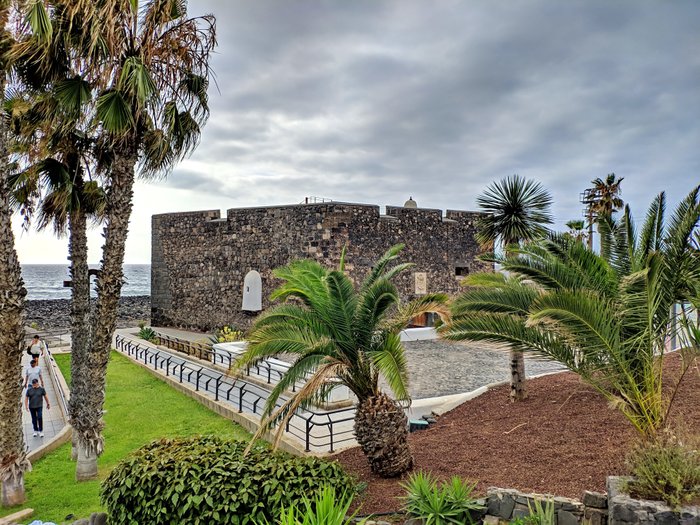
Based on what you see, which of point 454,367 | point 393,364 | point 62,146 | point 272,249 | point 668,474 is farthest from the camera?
point 272,249

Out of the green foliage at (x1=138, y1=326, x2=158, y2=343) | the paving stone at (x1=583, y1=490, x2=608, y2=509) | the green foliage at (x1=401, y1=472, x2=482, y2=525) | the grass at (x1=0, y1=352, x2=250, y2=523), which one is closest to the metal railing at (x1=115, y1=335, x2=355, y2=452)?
the grass at (x1=0, y1=352, x2=250, y2=523)

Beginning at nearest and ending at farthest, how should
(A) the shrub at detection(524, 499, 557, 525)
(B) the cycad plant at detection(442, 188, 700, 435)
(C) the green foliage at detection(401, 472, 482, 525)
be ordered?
(A) the shrub at detection(524, 499, 557, 525)
(C) the green foliage at detection(401, 472, 482, 525)
(B) the cycad plant at detection(442, 188, 700, 435)

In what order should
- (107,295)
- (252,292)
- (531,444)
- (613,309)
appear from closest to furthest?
(613,309), (531,444), (107,295), (252,292)

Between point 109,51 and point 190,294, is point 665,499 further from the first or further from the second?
point 190,294

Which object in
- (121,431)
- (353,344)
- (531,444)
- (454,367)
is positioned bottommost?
(121,431)

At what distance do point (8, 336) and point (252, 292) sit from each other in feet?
47.6

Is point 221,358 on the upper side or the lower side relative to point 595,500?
lower

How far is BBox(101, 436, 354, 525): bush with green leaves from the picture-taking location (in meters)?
4.93

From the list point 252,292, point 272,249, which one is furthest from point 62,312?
point 272,249

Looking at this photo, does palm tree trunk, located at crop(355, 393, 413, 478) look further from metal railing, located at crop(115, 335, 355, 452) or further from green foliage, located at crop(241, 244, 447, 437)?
metal railing, located at crop(115, 335, 355, 452)

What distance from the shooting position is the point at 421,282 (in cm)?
2106

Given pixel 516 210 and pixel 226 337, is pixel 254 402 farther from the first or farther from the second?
pixel 226 337

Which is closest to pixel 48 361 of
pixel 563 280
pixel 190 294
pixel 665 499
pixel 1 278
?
pixel 190 294

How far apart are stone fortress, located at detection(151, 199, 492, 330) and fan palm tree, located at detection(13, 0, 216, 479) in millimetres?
11242
